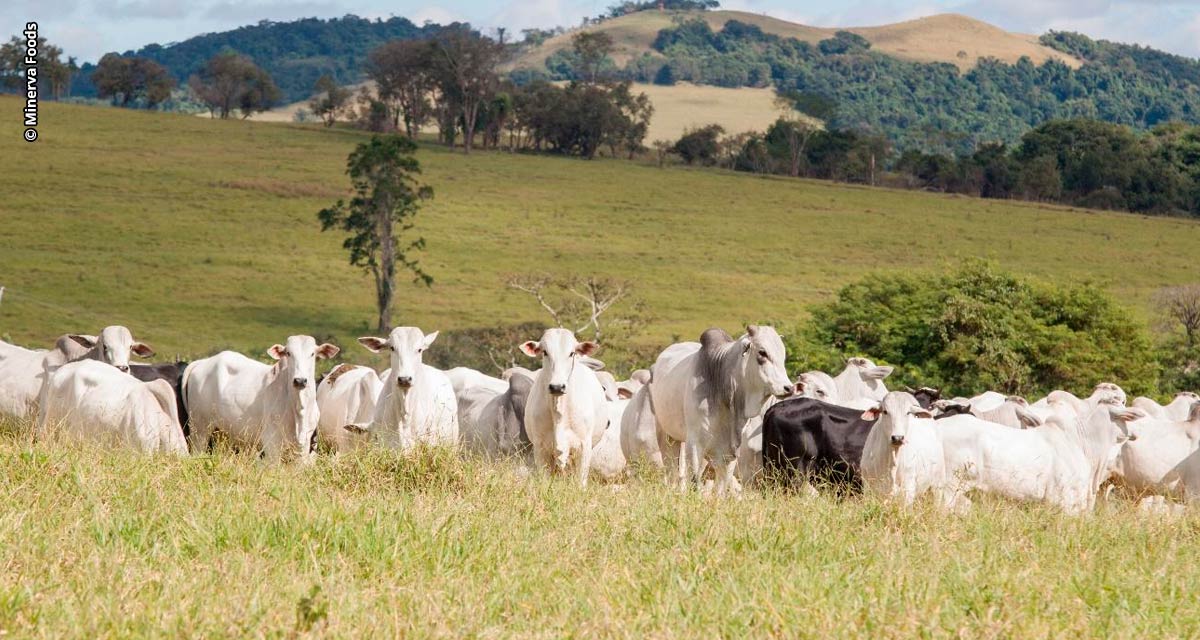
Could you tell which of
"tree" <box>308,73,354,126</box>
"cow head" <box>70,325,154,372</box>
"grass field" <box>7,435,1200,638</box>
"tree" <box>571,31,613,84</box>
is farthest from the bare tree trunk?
"tree" <box>571,31,613,84</box>

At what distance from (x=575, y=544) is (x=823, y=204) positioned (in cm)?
6617

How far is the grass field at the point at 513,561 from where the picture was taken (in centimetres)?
546

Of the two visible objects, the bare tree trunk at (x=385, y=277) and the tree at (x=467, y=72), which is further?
the tree at (x=467, y=72)

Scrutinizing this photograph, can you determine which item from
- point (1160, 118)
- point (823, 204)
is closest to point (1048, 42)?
point (1160, 118)

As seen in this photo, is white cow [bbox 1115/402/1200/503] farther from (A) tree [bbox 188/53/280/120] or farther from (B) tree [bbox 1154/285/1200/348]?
(A) tree [bbox 188/53/280/120]

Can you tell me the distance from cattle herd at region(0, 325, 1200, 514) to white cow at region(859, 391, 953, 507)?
2 centimetres

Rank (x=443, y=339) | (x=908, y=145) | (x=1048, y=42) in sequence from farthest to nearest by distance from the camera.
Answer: (x=1048, y=42)
(x=908, y=145)
(x=443, y=339)

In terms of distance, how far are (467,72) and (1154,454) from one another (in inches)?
2680

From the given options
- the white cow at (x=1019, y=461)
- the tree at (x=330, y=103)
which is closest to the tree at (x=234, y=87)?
the tree at (x=330, y=103)

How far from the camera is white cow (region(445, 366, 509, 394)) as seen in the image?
14.4 m

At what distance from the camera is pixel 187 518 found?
6.79m

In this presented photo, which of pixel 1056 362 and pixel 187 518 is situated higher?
pixel 187 518

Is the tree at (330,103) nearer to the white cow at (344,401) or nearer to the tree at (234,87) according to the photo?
the tree at (234,87)

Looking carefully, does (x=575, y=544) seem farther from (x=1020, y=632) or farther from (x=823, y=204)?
(x=823, y=204)
